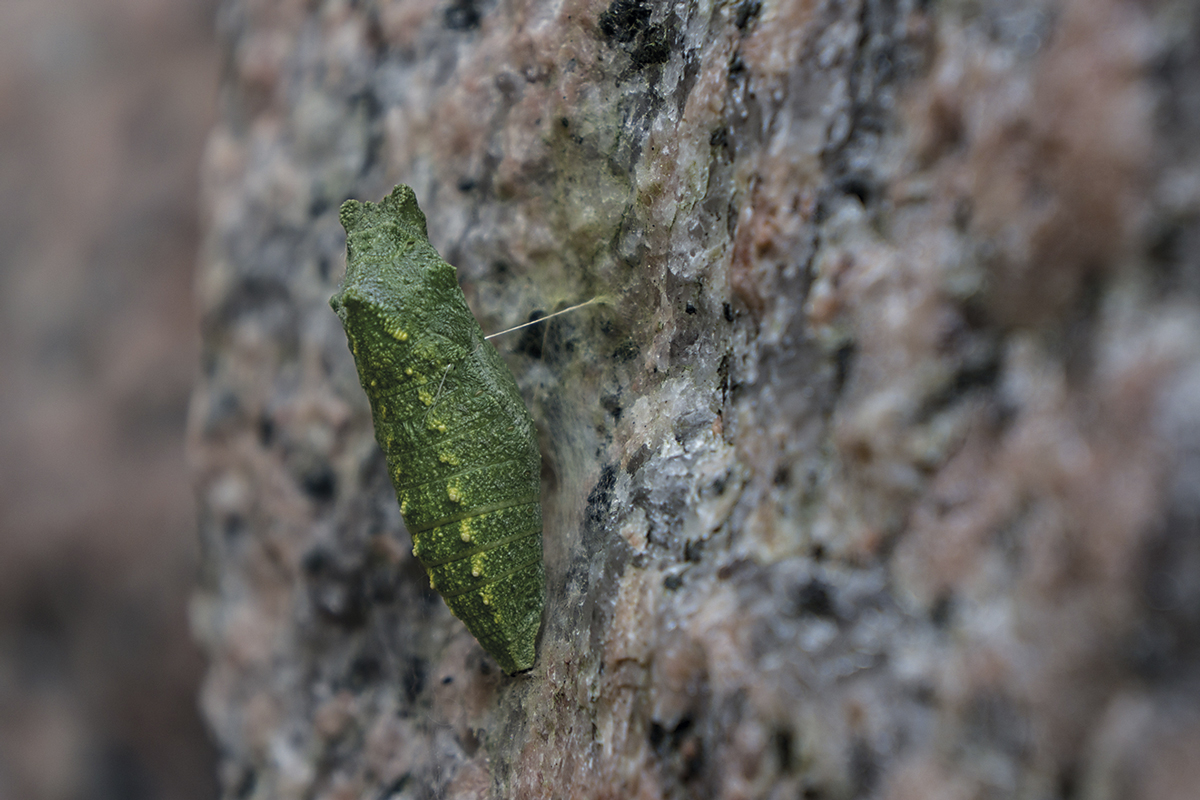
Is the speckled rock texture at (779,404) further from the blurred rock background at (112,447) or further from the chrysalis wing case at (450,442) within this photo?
the blurred rock background at (112,447)

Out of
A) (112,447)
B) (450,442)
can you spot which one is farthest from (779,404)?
(112,447)

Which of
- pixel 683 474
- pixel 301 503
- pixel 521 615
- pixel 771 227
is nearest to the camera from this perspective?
pixel 771 227

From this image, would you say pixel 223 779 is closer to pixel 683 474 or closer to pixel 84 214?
pixel 683 474

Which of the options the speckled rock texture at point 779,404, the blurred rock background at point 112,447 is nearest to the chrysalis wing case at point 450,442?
the speckled rock texture at point 779,404

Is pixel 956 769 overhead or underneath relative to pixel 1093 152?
underneath

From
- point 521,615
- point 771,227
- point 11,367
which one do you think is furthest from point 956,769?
point 11,367
